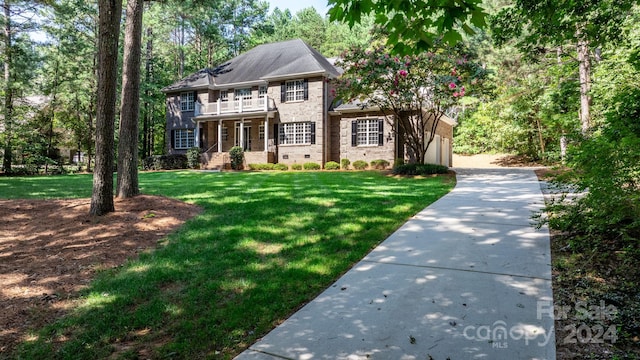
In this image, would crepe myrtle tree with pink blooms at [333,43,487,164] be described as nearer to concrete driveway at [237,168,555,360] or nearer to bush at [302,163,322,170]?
bush at [302,163,322,170]

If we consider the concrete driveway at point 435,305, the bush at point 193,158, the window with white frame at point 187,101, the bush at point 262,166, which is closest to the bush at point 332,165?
the bush at point 262,166

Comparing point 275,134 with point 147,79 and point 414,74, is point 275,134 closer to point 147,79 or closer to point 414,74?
point 414,74

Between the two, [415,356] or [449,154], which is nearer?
[415,356]

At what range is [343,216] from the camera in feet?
23.1

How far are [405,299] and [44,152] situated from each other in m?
30.9

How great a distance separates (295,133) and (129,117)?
53.6 ft

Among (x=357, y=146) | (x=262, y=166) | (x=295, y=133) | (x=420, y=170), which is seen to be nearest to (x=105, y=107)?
(x=420, y=170)

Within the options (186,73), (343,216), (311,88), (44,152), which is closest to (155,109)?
(186,73)

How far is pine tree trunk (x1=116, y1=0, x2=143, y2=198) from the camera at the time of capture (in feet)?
25.4

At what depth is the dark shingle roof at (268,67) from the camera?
2373cm

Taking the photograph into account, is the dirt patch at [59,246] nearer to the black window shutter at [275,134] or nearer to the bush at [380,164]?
the bush at [380,164]

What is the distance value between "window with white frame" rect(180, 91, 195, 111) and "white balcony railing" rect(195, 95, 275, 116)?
1.14 m

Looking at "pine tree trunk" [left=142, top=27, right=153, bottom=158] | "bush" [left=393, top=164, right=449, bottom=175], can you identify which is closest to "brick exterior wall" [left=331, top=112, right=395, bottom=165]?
"bush" [left=393, top=164, right=449, bottom=175]

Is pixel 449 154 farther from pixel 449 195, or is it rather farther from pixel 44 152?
pixel 44 152
